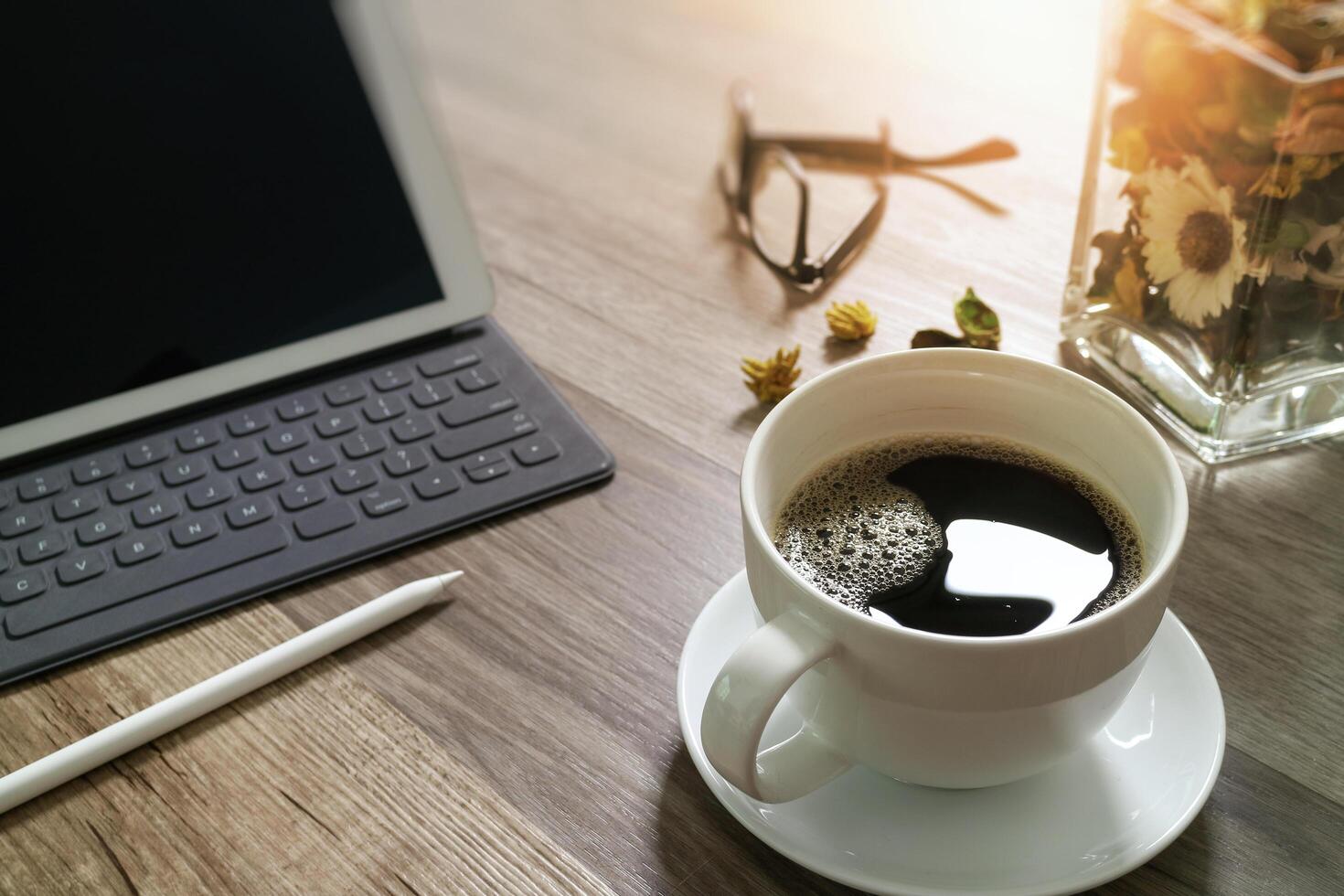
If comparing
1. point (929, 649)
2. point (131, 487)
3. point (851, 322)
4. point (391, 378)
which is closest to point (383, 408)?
point (391, 378)

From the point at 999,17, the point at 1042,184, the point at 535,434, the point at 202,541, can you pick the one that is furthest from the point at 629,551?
the point at 999,17

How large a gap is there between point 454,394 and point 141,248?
18 centimetres

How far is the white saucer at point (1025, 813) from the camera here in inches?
15.1

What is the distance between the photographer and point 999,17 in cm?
103

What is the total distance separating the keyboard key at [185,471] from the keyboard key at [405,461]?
0.30ft

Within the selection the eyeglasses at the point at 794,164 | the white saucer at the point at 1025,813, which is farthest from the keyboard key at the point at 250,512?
the eyeglasses at the point at 794,164

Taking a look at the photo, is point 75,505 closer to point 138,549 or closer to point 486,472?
point 138,549

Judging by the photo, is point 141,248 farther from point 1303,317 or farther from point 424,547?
point 1303,317

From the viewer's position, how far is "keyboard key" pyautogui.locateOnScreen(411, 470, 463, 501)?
1.90ft

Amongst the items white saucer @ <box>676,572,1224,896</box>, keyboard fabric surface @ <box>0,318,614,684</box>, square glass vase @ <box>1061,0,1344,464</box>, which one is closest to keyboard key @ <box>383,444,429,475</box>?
keyboard fabric surface @ <box>0,318,614,684</box>

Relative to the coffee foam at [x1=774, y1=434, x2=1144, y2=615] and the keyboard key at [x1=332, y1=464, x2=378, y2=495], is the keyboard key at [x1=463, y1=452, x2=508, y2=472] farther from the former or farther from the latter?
the coffee foam at [x1=774, y1=434, x2=1144, y2=615]

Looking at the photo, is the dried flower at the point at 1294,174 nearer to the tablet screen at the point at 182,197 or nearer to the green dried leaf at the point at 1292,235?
the green dried leaf at the point at 1292,235

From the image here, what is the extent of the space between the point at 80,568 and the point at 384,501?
0.46 feet

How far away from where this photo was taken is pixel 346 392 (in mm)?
637
